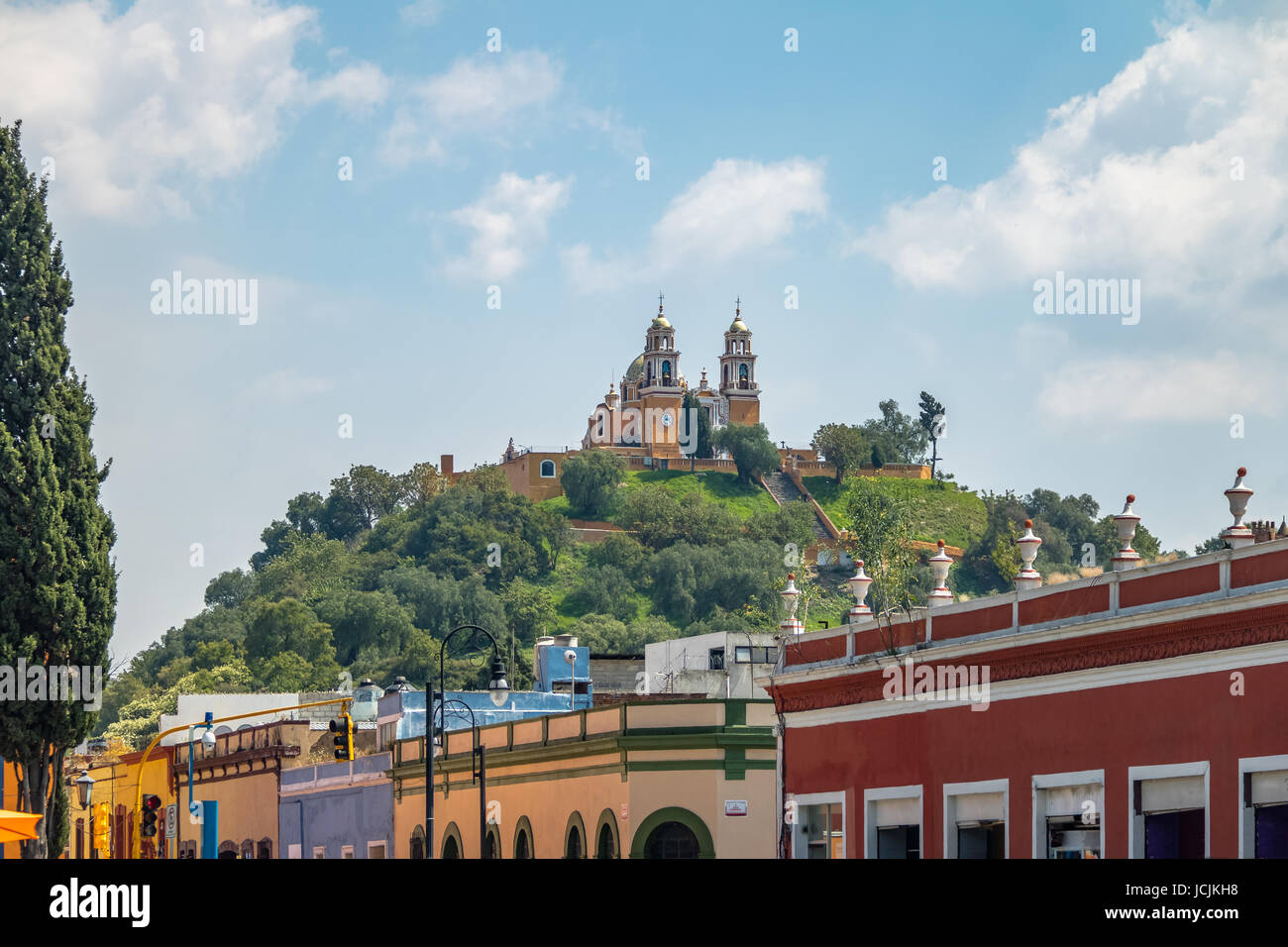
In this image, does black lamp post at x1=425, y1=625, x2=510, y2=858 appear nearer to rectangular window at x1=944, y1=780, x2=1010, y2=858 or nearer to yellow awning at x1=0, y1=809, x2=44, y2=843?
rectangular window at x1=944, y1=780, x2=1010, y2=858

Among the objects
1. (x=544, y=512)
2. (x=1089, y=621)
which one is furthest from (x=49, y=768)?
(x=544, y=512)

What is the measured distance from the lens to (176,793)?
6438 cm

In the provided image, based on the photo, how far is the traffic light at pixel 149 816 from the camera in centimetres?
4268

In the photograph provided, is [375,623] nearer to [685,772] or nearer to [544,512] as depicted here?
[544,512]

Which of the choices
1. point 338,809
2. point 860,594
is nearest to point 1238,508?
point 860,594

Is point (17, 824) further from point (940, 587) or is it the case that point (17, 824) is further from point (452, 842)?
point (452, 842)

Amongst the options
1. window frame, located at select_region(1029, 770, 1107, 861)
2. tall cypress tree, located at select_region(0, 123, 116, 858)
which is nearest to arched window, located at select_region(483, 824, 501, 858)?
tall cypress tree, located at select_region(0, 123, 116, 858)

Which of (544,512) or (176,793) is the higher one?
(544,512)

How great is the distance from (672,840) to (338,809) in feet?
63.4

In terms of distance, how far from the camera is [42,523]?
153 ft

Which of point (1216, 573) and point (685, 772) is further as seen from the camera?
point (685, 772)

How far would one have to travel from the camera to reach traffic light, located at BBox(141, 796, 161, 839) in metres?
42.7
